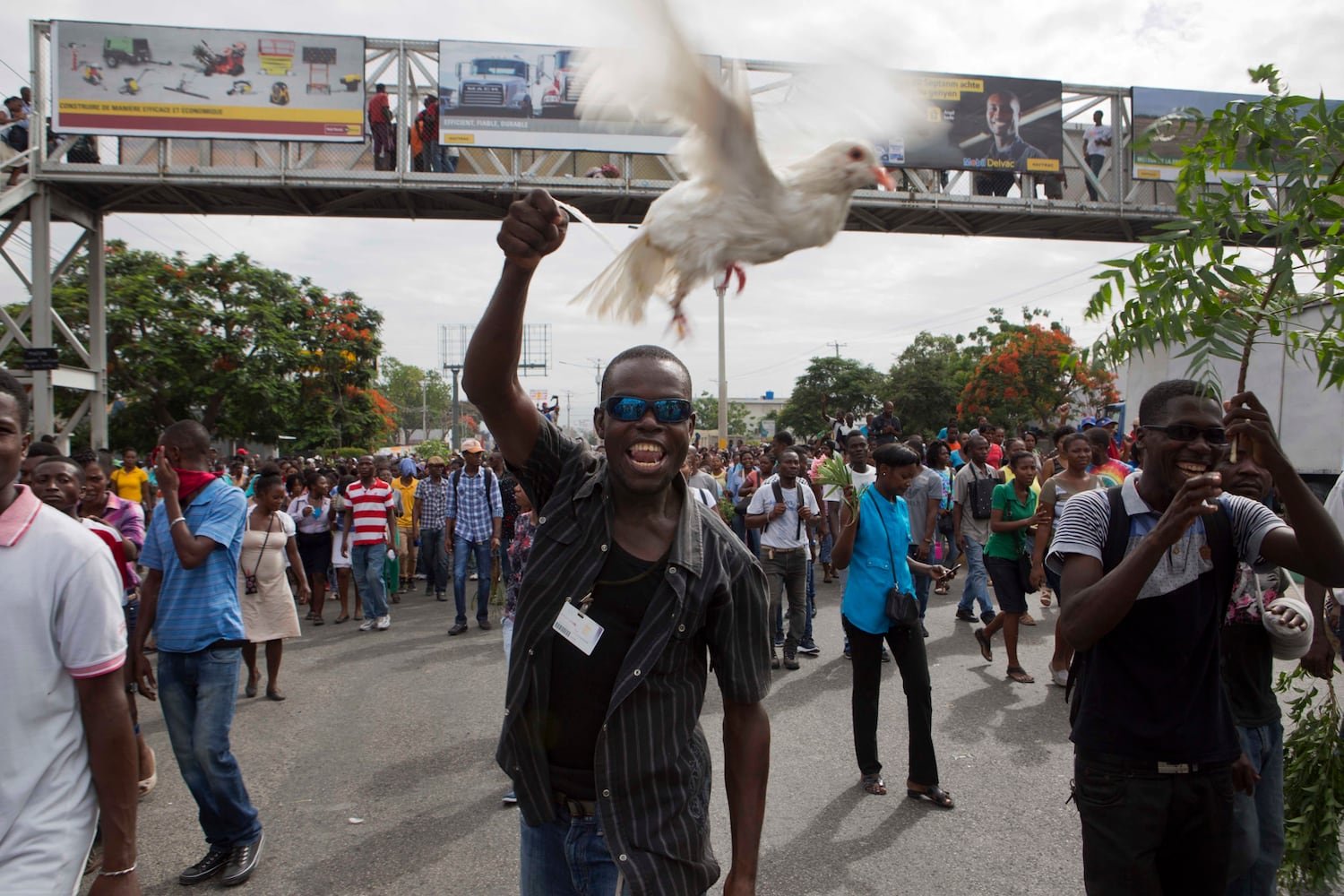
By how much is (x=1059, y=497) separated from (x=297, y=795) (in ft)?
19.6

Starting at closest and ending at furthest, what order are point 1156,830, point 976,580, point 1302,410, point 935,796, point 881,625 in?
1. point 1156,830
2. point 935,796
3. point 881,625
4. point 976,580
5. point 1302,410

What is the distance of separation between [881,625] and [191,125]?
14583 millimetres

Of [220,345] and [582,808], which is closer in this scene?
[582,808]

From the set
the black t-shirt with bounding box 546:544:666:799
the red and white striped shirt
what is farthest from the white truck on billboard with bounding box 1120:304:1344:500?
the black t-shirt with bounding box 546:544:666:799

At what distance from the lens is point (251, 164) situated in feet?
46.4

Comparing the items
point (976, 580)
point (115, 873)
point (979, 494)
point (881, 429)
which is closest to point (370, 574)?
point (976, 580)

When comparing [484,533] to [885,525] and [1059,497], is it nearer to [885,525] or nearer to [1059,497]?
[885,525]

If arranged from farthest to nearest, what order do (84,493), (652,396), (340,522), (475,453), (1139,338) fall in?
(340,522), (475,453), (84,493), (1139,338), (652,396)

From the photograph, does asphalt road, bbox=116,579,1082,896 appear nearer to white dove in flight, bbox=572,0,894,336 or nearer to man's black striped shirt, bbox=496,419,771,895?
man's black striped shirt, bbox=496,419,771,895

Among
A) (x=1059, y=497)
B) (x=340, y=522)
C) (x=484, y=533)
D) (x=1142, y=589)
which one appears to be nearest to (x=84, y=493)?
(x=484, y=533)

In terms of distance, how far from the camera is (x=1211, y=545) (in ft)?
8.19

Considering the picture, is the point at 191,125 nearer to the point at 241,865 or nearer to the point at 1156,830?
the point at 241,865

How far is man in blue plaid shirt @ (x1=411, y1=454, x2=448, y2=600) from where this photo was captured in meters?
10.8

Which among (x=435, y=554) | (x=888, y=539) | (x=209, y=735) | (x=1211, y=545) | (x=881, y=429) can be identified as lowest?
(x=435, y=554)
